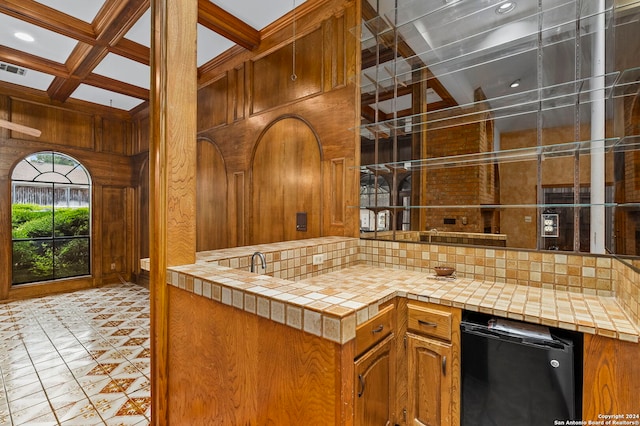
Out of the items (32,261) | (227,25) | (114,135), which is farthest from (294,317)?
(114,135)

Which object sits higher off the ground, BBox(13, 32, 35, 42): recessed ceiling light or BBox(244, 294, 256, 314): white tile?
BBox(13, 32, 35, 42): recessed ceiling light

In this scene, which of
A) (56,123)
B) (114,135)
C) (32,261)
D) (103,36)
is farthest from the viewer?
(114,135)

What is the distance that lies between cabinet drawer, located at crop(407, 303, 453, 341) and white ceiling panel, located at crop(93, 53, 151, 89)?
4330 mm

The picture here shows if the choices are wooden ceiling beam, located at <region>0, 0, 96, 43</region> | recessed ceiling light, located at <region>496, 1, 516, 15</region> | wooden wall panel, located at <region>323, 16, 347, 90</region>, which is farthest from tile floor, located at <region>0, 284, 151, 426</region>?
recessed ceiling light, located at <region>496, 1, 516, 15</region>

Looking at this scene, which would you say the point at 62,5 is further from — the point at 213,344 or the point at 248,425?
the point at 248,425

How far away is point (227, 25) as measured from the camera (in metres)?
2.97

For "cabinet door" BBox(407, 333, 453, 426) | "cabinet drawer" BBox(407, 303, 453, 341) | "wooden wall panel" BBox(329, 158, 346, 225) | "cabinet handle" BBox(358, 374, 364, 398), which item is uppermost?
"wooden wall panel" BBox(329, 158, 346, 225)

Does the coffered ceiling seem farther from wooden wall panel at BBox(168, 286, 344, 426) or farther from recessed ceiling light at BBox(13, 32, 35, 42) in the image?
wooden wall panel at BBox(168, 286, 344, 426)

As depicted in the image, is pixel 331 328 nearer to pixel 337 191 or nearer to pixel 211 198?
pixel 337 191

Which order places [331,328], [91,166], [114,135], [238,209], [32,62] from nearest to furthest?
[331,328]
[238,209]
[32,62]
[91,166]
[114,135]

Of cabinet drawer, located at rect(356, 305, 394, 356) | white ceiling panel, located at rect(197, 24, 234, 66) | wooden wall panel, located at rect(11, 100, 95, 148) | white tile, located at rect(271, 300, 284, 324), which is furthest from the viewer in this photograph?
wooden wall panel, located at rect(11, 100, 95, 148)

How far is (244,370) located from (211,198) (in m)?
3.16

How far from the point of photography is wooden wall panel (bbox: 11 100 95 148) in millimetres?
4688

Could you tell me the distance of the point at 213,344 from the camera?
1248 millimetres
